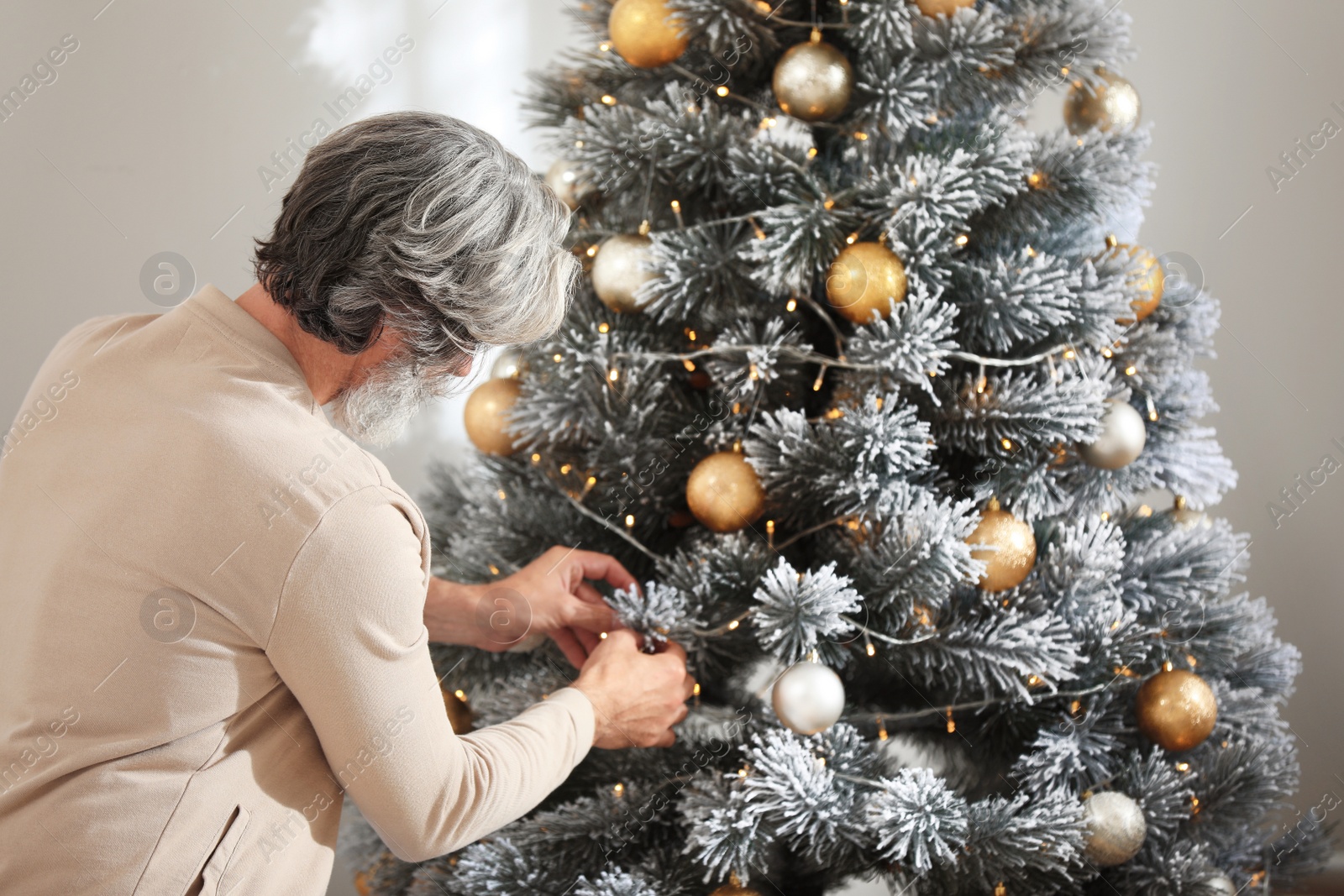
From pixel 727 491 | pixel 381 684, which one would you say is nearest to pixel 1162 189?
pixel 727 491

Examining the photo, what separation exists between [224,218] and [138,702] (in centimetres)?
96

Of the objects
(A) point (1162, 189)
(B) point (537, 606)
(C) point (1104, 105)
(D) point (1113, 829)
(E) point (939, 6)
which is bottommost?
A: (D) point (1113, 829)

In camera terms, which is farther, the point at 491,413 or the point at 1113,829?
the point at 491,413

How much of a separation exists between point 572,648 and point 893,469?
1.25ft

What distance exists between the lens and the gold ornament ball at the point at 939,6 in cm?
80

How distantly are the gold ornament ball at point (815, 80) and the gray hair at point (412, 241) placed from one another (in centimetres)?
28

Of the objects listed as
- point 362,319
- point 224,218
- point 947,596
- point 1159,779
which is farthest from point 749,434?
point 224,218

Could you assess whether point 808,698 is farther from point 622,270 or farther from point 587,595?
point 622,270

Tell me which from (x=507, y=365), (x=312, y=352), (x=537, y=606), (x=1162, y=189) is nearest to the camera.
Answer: (x=312, y=352)

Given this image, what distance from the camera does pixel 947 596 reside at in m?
0.79

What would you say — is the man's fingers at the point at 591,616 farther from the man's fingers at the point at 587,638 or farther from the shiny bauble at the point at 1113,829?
the shiny bauble at the point at 1113,829

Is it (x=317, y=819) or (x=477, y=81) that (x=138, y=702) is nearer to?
(x=317, y=819)

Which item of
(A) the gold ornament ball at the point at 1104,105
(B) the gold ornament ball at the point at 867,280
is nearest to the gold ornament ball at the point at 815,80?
(B) the gold ornament ball at the point at 867,280

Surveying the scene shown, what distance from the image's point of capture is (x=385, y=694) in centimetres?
62
